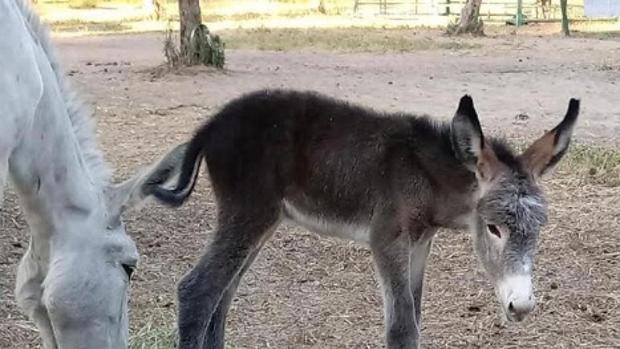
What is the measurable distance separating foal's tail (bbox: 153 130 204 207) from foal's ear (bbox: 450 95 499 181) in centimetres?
102

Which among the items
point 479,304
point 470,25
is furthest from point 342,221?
point 470,25

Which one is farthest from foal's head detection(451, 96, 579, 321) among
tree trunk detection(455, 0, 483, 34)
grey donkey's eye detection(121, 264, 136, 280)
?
tree trunk detection(455, 0, 483, 34)

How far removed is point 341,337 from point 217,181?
972mm

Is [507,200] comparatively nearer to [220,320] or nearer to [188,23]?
[220,320]

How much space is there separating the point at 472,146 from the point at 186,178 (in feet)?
3.56

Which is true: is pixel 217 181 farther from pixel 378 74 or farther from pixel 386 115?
pixel 378 74

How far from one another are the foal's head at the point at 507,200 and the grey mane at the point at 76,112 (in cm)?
138

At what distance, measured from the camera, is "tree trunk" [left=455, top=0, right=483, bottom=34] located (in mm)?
Result: 22750

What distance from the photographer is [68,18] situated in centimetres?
2697

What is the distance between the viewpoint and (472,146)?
3.85 meters

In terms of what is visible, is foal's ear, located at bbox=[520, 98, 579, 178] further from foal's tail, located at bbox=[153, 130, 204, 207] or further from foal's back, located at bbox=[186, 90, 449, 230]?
foal's tail, located at bbox=[153, 130, 204, 207]

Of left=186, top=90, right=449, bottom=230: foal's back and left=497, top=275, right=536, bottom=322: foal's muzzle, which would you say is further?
left=186, top=90, right=449, bottom=230: foal's back

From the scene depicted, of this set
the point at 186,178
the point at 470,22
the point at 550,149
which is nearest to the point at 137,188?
the point at 186,178

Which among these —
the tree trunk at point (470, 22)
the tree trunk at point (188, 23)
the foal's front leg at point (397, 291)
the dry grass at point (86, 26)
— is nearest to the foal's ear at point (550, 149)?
the foal's front leg at point (397, 291)
